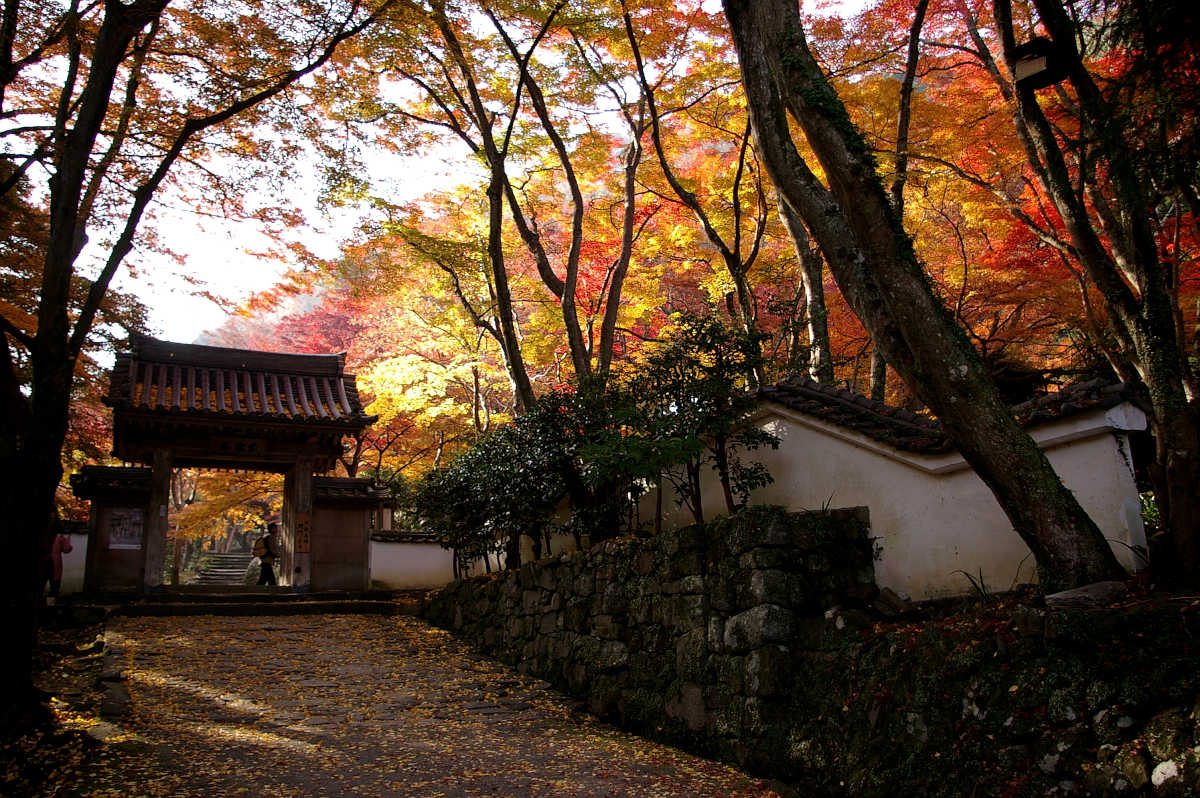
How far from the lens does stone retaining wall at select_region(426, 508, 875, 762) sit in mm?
5289

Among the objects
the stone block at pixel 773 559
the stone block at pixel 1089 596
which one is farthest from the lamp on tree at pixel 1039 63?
the stone block at pixel 773 559

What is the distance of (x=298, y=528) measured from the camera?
13.7 metres

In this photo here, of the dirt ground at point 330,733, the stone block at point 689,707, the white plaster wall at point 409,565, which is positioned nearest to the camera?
the dirt ground at point 330,733

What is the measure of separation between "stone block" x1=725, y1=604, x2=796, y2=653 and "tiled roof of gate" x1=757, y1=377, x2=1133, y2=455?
1465mm

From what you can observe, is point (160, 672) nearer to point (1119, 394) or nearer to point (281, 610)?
point (281, 610)

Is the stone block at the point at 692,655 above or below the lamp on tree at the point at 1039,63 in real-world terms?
below

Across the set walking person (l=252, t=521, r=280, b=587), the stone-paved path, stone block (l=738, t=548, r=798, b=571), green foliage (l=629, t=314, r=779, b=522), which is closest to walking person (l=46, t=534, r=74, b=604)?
the stone-paved path

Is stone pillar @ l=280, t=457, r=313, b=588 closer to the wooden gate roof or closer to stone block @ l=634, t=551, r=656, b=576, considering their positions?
the wooden gate roof

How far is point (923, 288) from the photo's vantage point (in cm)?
472

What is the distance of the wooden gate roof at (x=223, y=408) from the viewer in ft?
41.9

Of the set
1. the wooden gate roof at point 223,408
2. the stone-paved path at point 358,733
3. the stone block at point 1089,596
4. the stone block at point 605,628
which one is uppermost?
the wooden gate roof at point 223,408

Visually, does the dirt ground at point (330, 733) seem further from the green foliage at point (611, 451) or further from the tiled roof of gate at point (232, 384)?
the tiled roof of gate at point (232, 384)

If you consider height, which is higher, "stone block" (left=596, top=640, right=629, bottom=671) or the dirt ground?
"stone block" (left=596, top=640, right=629, bottom=671)

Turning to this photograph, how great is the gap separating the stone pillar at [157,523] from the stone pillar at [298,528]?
1980 millimetres
